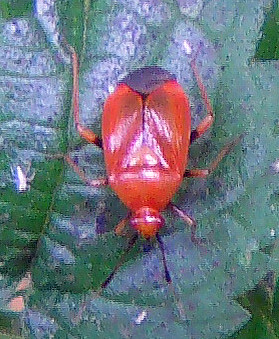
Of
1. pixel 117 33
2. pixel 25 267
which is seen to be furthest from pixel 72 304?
pixel 117 33

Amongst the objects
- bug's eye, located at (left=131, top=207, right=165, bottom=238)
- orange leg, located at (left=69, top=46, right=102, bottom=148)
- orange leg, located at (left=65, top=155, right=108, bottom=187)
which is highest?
orange leg, located at (left=69, top=46, right=102, bottom=148)

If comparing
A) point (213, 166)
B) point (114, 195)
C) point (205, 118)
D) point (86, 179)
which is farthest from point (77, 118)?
point (213, 166)

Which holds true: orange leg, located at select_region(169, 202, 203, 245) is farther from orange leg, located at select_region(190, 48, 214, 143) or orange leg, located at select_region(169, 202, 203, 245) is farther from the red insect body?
orange leg, located at select_region(190, 48, 214, 143)

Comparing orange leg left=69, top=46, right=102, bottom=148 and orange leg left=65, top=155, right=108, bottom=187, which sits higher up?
orange leg left=69, top=46, right=102, bottom=148

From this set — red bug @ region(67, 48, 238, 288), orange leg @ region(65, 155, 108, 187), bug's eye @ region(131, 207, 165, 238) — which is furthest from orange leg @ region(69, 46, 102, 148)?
bug's eye @ region(131, 207, 165, 238)

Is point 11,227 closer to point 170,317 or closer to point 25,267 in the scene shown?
point 25,267

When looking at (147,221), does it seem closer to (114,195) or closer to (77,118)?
(114,195)
